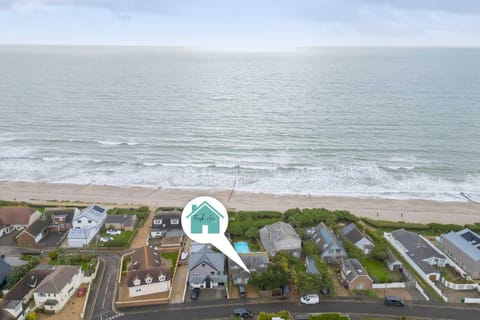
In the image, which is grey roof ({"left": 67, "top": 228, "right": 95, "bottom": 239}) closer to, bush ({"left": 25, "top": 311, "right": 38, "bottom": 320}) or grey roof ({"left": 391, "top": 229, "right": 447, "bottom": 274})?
bush ({"left": 25, "top": 311, "right": 38, "bottom": 320})

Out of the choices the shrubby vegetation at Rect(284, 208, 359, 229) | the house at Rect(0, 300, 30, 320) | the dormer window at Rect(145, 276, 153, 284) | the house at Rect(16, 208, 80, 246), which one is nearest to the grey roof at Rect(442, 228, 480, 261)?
the shrubby vegetation at Rect(284, 208, 359, 229)

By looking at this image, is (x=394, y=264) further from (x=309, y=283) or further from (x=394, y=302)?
(x=309, y=283)

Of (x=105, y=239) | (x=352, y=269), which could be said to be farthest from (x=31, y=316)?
(x=352, y=269)

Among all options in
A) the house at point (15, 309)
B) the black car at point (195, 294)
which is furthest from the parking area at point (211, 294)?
the house at point (15, 309)

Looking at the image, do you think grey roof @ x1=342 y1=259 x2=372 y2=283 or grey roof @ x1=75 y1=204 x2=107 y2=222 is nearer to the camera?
grey roof @ x1=342 y1=259 x2=372 y2=283

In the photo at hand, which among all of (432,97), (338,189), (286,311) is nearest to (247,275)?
(286,311)

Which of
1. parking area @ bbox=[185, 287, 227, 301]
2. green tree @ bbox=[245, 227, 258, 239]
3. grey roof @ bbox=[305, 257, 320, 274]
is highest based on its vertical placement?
grey roof @ bbox=[305, 257, 320, 274]
